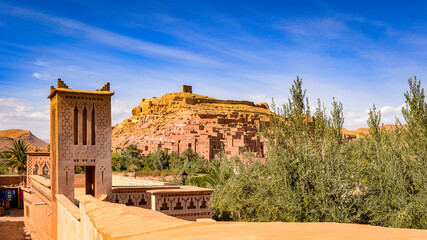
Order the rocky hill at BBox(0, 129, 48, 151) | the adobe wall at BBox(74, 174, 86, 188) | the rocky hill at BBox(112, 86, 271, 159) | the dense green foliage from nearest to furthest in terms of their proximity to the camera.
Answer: the dense green foliage, the adobe wall at BBox(74, 174, 86, 188), the rocky hill at BBox(112, 86, 271, 159), the rocky hill at BBox(0, 129, 48, 151)

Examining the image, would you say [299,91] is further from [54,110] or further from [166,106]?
[166,106]

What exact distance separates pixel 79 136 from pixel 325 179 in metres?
6.29

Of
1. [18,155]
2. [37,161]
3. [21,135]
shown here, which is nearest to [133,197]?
[37,161]

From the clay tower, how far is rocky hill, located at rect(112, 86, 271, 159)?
98.8 ft

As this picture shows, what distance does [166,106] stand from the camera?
89.3 meters

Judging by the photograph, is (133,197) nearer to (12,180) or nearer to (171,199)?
(171,199)

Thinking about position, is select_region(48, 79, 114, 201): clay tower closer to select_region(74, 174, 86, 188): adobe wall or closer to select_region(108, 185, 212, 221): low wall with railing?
select_region(108, 185, 212, 221): low wall with railing

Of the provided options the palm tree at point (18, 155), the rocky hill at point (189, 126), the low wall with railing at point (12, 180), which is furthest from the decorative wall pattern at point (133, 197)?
the rocky hill at point (189, 126)

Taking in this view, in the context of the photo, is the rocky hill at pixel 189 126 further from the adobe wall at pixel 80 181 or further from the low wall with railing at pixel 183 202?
the low wall with railing at pixel 183 202

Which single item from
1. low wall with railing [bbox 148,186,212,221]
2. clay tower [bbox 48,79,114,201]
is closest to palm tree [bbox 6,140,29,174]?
clay tower [bbox 48,79,114,201]

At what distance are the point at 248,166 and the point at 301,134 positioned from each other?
2026 mm

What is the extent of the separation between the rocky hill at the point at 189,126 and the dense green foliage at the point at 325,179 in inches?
1171

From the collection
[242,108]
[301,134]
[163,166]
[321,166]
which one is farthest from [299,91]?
[242,108]

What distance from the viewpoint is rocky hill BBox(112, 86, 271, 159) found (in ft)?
147
